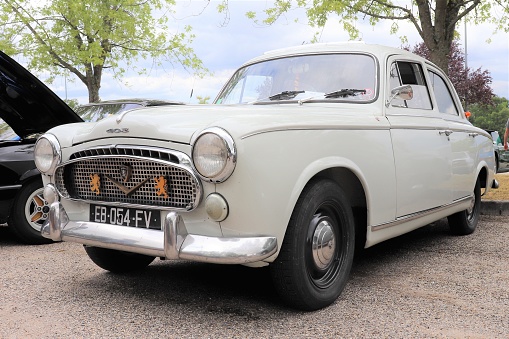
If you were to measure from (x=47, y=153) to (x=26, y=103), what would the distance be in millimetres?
2075

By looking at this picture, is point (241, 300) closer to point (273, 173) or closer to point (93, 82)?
point (273, 173)

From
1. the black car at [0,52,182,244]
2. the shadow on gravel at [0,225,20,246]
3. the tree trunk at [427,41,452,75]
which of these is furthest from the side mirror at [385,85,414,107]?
the tree trunk at [427,41,452,75]

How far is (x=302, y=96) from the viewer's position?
396cm

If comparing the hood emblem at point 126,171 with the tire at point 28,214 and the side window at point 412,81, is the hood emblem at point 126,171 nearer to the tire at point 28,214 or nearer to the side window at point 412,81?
the side window at point 412,81

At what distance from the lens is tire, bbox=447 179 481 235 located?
5450 mm

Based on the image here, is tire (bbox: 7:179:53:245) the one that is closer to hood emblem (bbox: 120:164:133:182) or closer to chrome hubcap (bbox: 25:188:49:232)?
chrome hubcap (bbox: 25:188:49:232)

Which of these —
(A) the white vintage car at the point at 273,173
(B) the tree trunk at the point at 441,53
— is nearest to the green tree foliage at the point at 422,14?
(B) the tree trunk at the point at 441,53

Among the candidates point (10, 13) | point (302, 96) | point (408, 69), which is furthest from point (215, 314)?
point (10, 13)

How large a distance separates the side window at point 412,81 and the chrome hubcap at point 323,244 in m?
1.36

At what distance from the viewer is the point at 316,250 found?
3102mm

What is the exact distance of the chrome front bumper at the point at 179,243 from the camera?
8.74 ft

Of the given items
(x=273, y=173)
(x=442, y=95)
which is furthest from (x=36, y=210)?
(x=442, y=95)

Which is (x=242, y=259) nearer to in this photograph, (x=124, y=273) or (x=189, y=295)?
(x=189, y=295)

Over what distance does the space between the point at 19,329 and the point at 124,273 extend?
3.89ft
